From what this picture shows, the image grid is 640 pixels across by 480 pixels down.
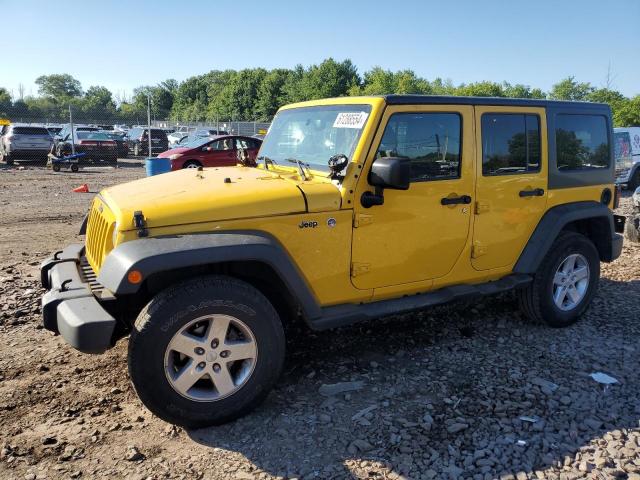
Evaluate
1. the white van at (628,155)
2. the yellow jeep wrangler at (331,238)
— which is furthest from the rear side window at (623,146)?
the yellow jeep wrangler at (331,238)

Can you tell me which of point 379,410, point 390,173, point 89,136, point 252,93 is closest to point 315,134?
point 390,173

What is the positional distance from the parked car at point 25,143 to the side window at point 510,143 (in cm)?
1959

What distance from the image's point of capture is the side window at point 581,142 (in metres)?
4.63

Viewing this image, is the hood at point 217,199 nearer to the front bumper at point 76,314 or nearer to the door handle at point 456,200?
the front bumper at point 76,314

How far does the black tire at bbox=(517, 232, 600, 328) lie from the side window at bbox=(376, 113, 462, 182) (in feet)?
4.53

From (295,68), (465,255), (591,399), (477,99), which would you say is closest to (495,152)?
(477,99)

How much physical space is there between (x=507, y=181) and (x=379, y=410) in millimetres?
A: 2132

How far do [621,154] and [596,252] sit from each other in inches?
426

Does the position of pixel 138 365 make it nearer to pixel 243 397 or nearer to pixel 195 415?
pixel 195 415

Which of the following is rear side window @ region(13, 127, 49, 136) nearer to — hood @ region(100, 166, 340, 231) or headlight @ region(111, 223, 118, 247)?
hood @ region(100, 166, 340, 231)

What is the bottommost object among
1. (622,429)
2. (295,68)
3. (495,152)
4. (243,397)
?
(622,429)

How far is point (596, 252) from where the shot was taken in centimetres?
492

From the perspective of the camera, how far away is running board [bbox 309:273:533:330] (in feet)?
11.6

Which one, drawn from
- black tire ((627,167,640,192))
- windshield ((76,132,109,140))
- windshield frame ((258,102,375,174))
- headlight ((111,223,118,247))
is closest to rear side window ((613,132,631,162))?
black tire ((627,167,640,192))
